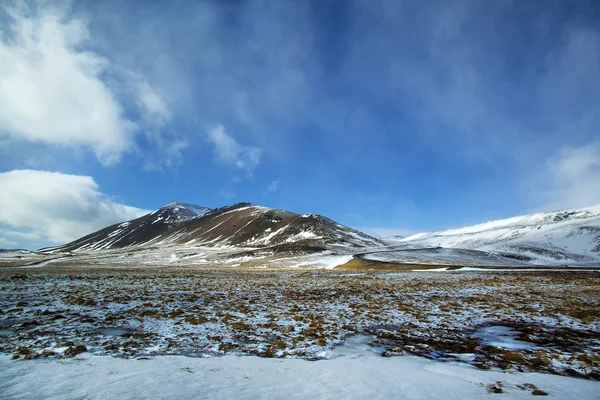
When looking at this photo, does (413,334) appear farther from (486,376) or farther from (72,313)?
(72,313)

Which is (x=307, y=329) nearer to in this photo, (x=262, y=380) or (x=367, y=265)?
(x=262, y=380)

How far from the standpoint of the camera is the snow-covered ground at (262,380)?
6223 mm

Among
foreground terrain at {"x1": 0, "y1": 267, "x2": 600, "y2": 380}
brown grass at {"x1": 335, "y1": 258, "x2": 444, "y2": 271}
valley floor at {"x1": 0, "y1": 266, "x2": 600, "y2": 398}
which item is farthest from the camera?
brown grass at {"x1": 335, "y1": 258, "x2": 444, "y2": 271}

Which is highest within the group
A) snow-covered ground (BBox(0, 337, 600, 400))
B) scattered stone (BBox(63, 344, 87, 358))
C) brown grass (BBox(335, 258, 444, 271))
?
brown grass (BBox(335, 258, 444, 271))

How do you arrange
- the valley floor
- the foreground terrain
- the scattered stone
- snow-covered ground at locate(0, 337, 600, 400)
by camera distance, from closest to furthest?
1. snow-covered ground at locate(0, 337, 600, 400)
2. the valley floor
3. the scattered stone
4. the foreground terrain

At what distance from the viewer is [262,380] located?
7062 millimetres

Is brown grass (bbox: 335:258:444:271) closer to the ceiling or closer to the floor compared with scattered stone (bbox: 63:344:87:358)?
closer to the ceiling

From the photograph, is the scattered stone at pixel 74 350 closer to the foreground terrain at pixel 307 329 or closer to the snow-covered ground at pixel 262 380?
the foreground terrain at pixel 307 329

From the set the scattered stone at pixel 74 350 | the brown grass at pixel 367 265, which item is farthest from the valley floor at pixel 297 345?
the brown grass at pixel 367 265

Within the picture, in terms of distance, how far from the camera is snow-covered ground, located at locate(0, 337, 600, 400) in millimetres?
6223

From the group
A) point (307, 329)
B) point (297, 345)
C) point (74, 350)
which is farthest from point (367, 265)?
point (74, 350)

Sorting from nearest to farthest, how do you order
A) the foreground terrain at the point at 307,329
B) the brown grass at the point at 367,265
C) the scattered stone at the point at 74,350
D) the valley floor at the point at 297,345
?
the valley floor at the point at 297,345
the scattered stone at the point at 74,350
the foreground terrain at the point at 307,329
the brown grass at the point at 367,265

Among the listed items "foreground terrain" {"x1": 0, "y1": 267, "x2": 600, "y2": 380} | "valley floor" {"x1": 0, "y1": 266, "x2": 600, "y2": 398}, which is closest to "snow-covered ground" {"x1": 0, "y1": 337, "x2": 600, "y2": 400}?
"valley floor" {"x1": 0, "y1": 266, "x2": 600, "y2": 398}

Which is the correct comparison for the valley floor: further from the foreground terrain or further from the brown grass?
the brown grass
